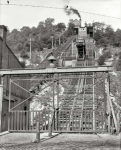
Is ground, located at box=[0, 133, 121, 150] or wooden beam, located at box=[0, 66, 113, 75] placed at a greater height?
wooden beam, located at box=[0, 66, 113, 75]

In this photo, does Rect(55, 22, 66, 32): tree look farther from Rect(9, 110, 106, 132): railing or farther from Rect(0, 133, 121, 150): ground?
Rect(0, 133, 121, 150): ground

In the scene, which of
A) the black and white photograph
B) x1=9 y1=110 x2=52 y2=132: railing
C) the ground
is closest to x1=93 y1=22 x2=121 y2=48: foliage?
the black and white photograph

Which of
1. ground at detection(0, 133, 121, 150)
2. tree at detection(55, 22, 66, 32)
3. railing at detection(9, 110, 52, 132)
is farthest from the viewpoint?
tree at detection(55, 22, 66, 32)

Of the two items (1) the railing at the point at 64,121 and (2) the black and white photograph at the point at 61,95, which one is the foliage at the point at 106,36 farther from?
(1) the railing at the point at 64,121

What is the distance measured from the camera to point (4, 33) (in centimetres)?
1631

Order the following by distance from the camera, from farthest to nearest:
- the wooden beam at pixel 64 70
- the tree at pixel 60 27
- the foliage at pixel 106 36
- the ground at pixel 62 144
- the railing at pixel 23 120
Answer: the tree at pixel 60 27 → the foliage at pixel 106 36 → the wooden beam at pixel 64 70 → the railing at pixel 23 120 → the ground at pixel 62 144

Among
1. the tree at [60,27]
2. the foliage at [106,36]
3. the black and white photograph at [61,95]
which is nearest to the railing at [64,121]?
the black and white photograph at [61,95]

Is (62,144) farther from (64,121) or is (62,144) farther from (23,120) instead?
(23,120)

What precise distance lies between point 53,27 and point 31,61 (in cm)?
7203

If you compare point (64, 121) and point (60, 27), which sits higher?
point (60, 27)

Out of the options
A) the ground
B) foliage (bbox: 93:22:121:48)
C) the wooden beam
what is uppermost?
foliage (bbox: 93:22:121:48)

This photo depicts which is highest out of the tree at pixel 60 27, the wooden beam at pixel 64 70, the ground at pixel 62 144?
the tree at pixel 60 27

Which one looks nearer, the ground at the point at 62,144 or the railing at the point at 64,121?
the ground at the point at 62,144

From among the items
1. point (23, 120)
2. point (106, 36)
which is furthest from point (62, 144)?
point (106, 36)
